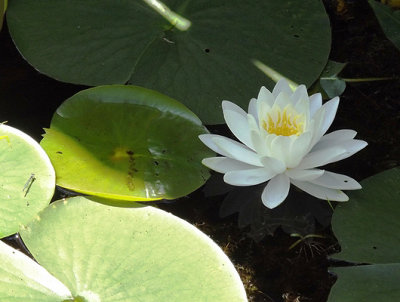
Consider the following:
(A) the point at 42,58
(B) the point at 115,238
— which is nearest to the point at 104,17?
(A) the point at 42,58

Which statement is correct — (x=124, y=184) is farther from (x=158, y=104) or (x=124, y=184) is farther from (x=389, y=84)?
(x=389, y=84)

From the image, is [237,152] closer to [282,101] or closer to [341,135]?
[282,101]

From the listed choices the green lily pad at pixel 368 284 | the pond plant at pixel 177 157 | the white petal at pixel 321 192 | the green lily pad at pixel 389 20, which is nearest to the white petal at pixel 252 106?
the pond plant at pixel 177 157

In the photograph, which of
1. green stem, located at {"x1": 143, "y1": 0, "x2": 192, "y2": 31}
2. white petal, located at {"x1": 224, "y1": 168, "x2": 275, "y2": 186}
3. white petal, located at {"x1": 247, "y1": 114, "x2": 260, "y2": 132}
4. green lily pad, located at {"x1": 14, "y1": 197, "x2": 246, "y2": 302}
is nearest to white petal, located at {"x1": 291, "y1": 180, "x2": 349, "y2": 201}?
white petal, located at {"x1": 224, "y1": 168, "x2": 275, "y2": 186}

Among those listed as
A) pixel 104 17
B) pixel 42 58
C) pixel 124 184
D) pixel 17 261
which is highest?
pixel 104 17

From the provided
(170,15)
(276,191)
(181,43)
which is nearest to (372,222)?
(276,191)

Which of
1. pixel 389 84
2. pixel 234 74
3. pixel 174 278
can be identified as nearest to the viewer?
pixel 174 278
